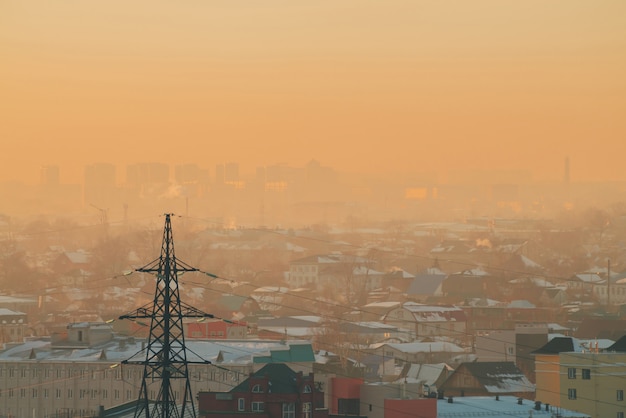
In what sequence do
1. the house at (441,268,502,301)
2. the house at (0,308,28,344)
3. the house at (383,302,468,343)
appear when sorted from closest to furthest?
1. the house at (0,308,28,344)
2. the house at (383,302,468,343)
3. the house at (441,268,502,301)

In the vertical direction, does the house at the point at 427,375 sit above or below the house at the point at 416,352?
below

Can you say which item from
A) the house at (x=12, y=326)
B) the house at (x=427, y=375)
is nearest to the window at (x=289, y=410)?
the house at (x=427, y=375)

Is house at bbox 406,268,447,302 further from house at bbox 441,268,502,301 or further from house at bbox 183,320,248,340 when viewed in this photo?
house at bbox 183,320,248,340

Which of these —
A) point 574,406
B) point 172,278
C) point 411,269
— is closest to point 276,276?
point 411,269

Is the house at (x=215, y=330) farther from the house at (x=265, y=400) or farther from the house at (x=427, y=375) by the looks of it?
the house at (x=265, y=400)

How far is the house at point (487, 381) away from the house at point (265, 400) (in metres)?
11.8

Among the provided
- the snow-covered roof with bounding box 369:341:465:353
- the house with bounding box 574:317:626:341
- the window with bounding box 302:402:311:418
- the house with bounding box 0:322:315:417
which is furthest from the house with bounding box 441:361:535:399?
the house with bounding box 574:317:626:341

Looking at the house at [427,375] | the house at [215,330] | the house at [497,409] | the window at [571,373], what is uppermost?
the house at [215,330]

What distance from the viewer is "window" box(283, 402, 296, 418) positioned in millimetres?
37344

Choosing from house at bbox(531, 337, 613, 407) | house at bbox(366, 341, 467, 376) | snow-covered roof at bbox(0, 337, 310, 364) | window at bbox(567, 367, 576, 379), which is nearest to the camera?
window at bbox(567, 367, 576, 379)

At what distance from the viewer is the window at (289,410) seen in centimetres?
3734

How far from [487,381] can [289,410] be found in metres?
15.3

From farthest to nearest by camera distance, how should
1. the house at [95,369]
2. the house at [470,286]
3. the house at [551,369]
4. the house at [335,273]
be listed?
1. the house at [335,273]
2. the house at [470,286]
3. the house at [95,369]
4. the house at [551,369]

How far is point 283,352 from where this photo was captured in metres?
56.2
